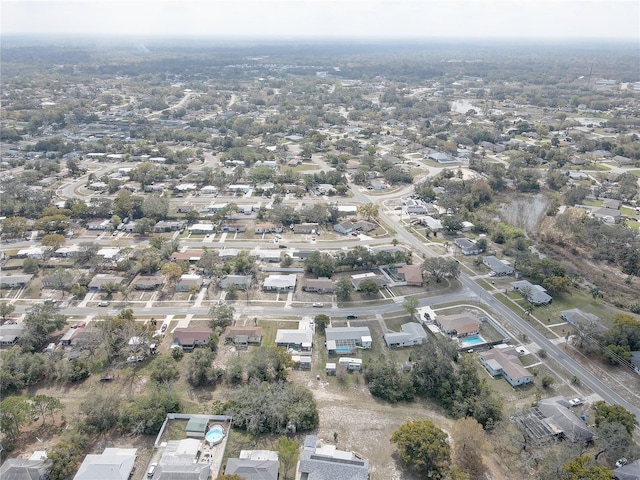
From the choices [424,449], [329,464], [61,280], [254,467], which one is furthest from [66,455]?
[61,280]

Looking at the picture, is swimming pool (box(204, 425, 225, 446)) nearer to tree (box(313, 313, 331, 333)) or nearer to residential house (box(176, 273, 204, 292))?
tree (box(313, 313, 331, 333))

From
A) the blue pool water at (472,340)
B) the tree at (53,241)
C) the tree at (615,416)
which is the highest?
the tree at (53,241)

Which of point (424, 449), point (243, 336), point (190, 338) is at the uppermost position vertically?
point (424, 449)

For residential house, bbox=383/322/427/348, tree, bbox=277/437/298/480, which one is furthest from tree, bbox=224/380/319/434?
residential house, bbox=383/322/427/348

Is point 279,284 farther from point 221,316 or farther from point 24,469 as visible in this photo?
point 24,469

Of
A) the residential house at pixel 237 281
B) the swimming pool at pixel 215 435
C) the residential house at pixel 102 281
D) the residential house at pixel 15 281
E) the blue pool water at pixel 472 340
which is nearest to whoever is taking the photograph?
the swimming pool at pixel 215 435

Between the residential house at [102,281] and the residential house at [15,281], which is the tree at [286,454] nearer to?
the residential house at [102,281]

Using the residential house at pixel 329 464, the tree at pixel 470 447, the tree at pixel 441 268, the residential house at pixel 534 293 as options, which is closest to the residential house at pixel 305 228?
the tree at pixel 441 268
